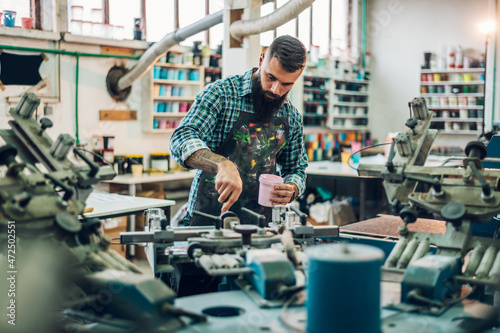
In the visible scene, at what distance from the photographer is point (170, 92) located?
5.83 meters

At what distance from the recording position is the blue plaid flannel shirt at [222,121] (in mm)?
1985

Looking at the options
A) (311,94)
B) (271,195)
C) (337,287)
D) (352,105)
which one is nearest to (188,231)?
(271,195)

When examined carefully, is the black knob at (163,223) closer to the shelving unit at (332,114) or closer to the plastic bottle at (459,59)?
the shelving unit at (332,114)

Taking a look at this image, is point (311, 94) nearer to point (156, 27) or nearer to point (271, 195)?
point (156, 27)

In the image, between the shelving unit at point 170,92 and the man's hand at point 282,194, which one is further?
the shelving unit at point 170,92

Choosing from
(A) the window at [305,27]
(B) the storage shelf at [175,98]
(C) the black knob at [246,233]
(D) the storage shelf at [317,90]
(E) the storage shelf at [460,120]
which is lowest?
(C) the black knob at [246,233]

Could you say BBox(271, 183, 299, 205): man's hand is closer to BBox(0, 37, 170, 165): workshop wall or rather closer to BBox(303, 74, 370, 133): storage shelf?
BBox(0, 37, 170, 165): workshop wall

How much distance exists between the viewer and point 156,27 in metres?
6.32

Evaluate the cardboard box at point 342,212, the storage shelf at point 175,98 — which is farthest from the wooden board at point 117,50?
the cardboard box at point 342,212

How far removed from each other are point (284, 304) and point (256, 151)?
1147 mm

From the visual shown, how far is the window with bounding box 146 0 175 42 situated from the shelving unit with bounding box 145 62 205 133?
576mm

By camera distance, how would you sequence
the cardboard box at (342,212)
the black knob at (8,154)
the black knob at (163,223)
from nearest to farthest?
the black knob at (8,154) < the black knob at (163,223) < the cardboard box at (342,212)

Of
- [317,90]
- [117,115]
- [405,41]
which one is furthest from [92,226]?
[405,41]

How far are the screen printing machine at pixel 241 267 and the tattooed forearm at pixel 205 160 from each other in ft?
1.01
